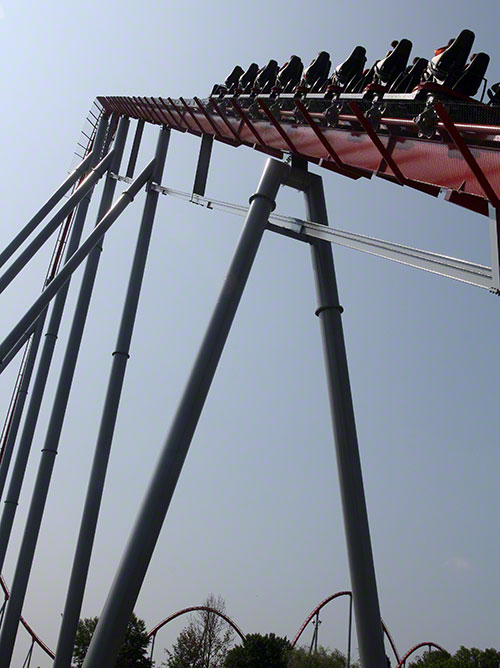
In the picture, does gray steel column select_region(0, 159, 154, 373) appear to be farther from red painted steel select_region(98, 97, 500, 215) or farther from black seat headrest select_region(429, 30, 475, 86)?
black seat headrest select_region(429, 30, 475, 86)

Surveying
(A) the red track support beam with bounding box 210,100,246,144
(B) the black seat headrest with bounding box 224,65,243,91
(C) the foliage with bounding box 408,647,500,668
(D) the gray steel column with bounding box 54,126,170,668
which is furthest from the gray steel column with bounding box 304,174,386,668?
(C) the foliage with bounding box 408,647,500,668

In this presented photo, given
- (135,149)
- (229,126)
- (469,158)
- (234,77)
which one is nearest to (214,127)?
(229,126)

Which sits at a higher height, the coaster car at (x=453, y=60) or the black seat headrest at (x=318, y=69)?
the black seat headrest at (x=318, y=69)

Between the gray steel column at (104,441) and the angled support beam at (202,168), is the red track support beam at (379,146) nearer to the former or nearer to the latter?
the angled support beam at (202,168)

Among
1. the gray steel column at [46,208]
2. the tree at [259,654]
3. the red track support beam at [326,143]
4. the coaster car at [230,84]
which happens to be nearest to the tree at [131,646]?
the tree at [259,654]

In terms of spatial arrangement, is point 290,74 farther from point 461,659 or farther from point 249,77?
point 461,659

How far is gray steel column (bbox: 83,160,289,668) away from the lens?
15.6ft

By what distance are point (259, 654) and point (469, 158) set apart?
27.8 m

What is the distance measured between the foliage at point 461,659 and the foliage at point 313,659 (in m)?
5.56

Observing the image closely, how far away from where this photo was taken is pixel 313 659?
92.4 ft

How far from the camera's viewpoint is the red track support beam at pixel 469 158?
356cm

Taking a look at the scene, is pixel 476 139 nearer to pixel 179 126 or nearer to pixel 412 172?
pixel 412 172

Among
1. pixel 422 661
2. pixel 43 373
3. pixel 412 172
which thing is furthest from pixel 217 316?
pixel 422 661

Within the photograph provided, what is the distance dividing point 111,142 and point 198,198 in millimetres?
7048
